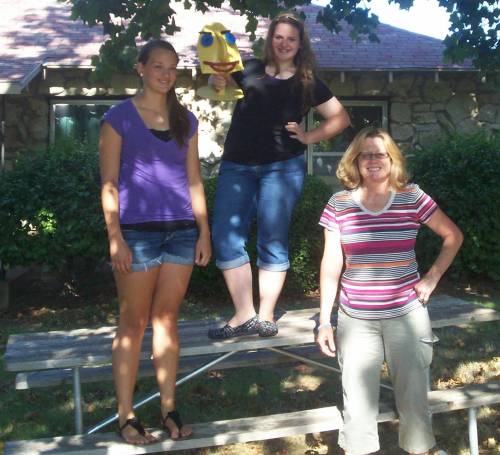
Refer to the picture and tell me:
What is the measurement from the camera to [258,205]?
389 cm

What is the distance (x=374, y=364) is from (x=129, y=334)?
1136 mm

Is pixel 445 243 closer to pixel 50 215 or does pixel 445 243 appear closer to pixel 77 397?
pixel 77 397

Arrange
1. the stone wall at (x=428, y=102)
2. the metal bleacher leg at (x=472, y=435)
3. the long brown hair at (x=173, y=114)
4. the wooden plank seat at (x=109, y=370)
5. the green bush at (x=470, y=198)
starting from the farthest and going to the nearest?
the stone wall at (x=428, y=102) < the green bush at (x=470, y=198) < the wooden plank seat at (x=109, y=370) < the metal bleacher leg at (x=472, y=435) < the long brown hair at (x=173, y=114)

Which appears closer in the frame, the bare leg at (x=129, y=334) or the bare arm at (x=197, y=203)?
the bare leg at (x=129, y=334)

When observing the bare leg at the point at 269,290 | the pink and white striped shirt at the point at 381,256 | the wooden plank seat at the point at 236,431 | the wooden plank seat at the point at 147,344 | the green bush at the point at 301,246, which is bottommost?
the green bush at the point at 301,246

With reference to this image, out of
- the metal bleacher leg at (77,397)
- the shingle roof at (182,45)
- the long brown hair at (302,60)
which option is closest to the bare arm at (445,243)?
the long brown hair at (302,60)

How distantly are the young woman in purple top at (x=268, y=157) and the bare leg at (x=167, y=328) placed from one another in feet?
1.28

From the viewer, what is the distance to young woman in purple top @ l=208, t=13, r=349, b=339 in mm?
3787

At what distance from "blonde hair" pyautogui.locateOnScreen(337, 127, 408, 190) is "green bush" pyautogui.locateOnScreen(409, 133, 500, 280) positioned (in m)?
4.46

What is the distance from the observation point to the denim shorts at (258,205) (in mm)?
3820

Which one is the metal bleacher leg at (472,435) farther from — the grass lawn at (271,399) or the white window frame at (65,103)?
the white window frame at (65,103)

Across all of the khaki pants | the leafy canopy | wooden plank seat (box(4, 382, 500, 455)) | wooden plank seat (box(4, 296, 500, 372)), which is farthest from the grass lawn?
the leafy canopy

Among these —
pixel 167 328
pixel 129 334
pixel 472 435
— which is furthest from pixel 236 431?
pixel 472 435

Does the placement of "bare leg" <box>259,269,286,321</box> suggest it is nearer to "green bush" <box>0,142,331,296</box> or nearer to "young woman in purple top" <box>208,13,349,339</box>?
"young woman in purple top" <box>208,13,349,339</box>
